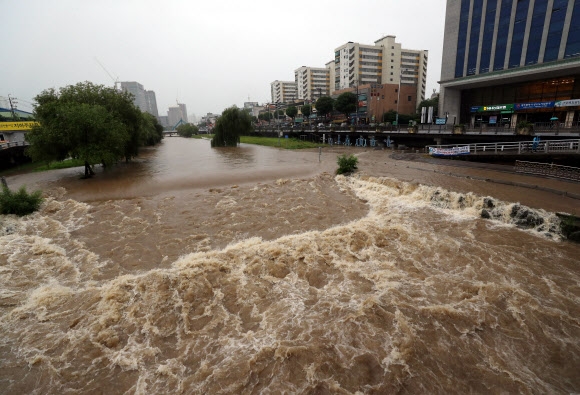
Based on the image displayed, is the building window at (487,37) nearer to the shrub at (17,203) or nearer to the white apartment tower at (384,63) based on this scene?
the white apartment tower at (384,63)

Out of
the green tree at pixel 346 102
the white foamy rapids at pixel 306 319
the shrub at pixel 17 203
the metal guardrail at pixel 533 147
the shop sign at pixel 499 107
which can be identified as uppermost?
the green tree at pixel 346 102

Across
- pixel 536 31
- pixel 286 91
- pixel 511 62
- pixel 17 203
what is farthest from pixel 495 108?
pixel 286 91

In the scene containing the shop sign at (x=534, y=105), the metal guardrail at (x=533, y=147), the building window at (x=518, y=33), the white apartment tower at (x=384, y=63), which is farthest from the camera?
the white apartment tower at (x=384, y=63)

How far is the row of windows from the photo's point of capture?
36.2 meters

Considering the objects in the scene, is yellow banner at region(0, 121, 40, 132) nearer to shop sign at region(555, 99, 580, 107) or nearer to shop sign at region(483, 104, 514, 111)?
shop sign at region(483, 104, 514, 111)

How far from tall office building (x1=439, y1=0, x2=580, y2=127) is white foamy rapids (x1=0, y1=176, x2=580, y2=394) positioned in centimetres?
3984

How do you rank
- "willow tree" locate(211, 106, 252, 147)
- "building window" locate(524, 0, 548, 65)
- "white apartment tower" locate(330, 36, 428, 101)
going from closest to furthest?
"building window" locate(524, 0, 548, 65) < "willow tree" locate(211, 106, 252, 147) < "white apartment tower" locate(330, 36, 428, 101)

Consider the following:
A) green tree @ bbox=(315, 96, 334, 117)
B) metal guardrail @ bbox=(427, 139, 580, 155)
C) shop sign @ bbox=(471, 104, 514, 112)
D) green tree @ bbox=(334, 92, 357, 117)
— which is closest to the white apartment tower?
green tree @ bbox=(315, 96, 334, 117)

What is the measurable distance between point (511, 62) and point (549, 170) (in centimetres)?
3161

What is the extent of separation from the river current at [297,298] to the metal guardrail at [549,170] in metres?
2.52

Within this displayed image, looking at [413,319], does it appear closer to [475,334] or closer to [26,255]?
[475,334]

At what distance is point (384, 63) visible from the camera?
97938 millimetres

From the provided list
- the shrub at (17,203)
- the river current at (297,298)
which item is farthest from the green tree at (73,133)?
the river current at (297,298)

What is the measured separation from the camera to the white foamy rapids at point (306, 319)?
6.10m
